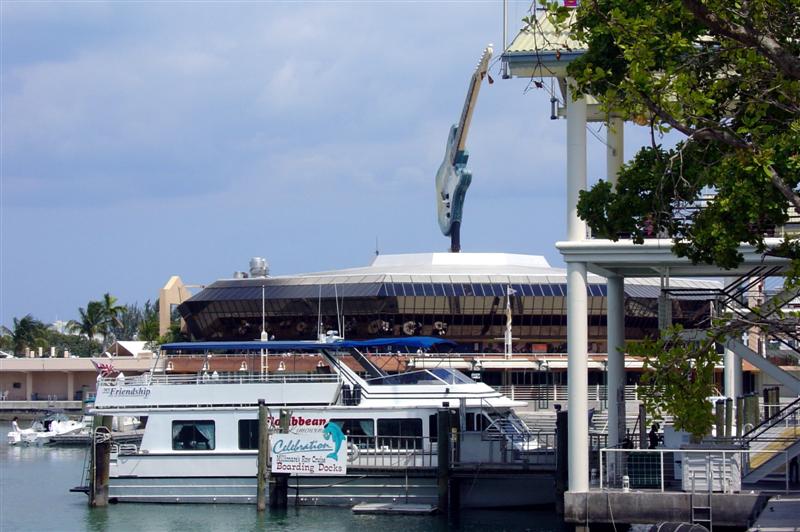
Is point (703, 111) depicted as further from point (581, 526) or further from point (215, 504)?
point (215, 504)

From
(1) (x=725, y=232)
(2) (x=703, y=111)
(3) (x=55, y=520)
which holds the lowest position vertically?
(3) (x=55, y=520)

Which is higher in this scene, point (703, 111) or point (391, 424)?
point (703, 111)

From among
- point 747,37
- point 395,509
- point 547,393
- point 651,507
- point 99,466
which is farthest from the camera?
point 547,393

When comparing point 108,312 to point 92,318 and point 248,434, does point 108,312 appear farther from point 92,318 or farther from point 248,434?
point 248,434

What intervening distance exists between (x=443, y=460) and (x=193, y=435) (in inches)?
325

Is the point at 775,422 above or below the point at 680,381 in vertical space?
below

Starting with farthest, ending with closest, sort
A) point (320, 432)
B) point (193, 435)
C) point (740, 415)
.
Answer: point (193, 435), point (320, 432), point (740, 415)

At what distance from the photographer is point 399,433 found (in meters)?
38.3

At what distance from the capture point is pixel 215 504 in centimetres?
3881

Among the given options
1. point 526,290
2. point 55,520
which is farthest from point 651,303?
point 55,520

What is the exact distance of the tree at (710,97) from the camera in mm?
15617

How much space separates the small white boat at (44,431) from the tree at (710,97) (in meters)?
60.1

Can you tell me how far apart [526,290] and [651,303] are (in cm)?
774

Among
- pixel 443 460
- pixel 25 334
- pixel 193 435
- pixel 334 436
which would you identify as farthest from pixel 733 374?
pixel 25 334
